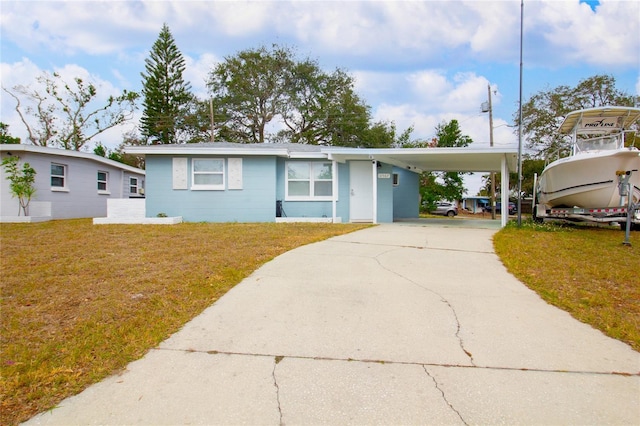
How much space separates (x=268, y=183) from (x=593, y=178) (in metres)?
10.1

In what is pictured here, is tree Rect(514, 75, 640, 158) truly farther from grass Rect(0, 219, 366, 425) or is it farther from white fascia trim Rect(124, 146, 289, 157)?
grass Rect(0, 219, 366, 425)

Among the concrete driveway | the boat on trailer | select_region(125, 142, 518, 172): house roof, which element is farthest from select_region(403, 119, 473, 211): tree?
the concrete driveway

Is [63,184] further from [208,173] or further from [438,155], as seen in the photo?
[438,155]

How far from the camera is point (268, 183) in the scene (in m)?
13.4

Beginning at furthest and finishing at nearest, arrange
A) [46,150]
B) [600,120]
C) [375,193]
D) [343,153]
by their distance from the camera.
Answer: [46,150] → [375,193] → [343,153] → [600,120]

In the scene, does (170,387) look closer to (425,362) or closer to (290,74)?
(425,362)

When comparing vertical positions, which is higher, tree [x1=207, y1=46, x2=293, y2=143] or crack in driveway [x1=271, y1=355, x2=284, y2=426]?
tree [x1=207, y1=46, x2=293, y2=143]

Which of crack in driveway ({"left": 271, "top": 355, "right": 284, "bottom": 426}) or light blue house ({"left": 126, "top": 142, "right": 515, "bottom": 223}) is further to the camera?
light blue house ({"left": 126, "top": 142, "right": 515, "bottom": 223})

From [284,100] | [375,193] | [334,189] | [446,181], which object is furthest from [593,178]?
[284,100]

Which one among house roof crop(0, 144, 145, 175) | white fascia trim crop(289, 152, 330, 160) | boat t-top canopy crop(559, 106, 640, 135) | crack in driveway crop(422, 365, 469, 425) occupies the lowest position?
crack in driveway crop(422, 365, 469, 425)

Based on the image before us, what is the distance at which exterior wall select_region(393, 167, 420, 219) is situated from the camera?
16.9m

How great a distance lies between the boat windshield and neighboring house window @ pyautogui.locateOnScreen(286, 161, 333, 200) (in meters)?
8.21

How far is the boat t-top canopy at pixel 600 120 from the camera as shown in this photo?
11.2m

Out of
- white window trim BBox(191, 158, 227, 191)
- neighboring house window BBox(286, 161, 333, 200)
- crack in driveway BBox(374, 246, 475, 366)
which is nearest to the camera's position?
crack in driveway BBox(374, 246, 475, 366)
